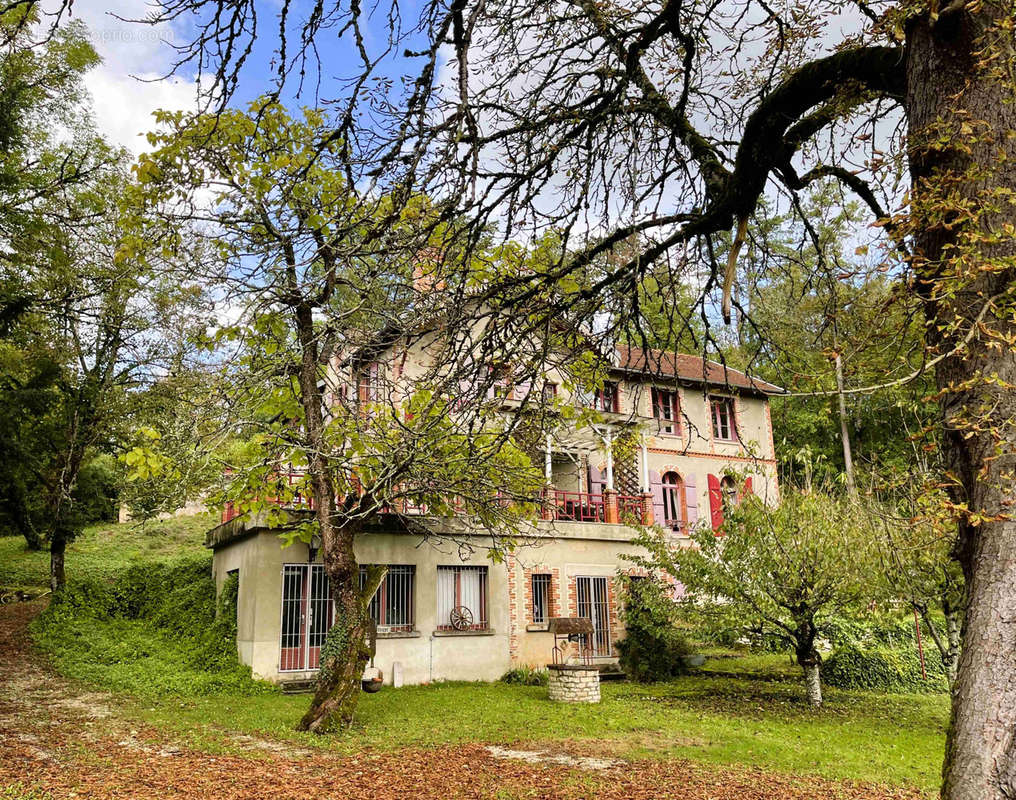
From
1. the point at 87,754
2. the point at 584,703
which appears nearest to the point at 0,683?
the point at 87,754

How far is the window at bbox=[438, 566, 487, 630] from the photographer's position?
634 inches

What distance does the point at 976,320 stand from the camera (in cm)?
301

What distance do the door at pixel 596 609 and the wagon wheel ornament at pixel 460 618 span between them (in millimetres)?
2928

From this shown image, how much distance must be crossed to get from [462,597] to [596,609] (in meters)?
3.66

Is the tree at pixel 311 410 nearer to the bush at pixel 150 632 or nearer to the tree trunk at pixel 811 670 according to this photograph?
the bush at pixel 150 632

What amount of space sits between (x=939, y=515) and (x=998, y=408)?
21.9 inches

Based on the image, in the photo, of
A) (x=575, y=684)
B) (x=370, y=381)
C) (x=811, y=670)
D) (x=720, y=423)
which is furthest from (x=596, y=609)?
(x=720, y=423)

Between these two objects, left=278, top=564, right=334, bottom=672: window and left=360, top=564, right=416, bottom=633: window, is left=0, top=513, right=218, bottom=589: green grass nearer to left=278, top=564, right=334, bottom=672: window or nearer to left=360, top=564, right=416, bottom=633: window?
left=278, top=564, right=334, bottom=672: window

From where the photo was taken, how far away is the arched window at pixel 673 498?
2347cm

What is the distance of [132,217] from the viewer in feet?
31.5

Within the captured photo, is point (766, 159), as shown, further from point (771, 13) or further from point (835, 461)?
point (835, 461)

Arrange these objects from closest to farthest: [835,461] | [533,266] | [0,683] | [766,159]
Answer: [766,159]
[533,266]
[0,683]
[835,461]

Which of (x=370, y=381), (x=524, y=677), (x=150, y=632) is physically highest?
(x=370, y=381)

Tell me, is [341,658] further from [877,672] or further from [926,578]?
[877,672]
